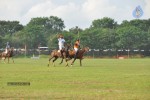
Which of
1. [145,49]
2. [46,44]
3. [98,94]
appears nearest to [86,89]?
[98,94]

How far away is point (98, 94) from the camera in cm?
1476

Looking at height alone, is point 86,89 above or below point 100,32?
below

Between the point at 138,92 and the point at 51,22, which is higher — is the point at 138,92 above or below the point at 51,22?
below

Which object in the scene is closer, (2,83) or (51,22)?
(2,83)

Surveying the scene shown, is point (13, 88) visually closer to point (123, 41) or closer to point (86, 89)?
point (86, 89)

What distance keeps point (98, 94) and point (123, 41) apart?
7663cm

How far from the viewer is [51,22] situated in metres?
144

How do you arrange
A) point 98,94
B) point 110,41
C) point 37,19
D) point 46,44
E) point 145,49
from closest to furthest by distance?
point 98,94 < point 145,49 < point 110,41 < point 46,44 < point 37,19

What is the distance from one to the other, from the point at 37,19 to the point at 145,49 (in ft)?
186

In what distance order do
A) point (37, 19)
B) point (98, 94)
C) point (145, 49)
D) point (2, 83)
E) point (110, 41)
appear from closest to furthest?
point (98, 94) → point (2, 83) → point (145, 49) → point (110, 41) → point (37, 19)

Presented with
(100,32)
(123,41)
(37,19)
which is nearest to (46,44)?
(100,32)

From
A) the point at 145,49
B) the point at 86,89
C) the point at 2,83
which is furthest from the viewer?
the point at 145,49

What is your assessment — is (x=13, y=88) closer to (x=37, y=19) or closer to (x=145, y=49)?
(x=145, y=49)

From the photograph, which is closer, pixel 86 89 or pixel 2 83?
pixel 86 89
